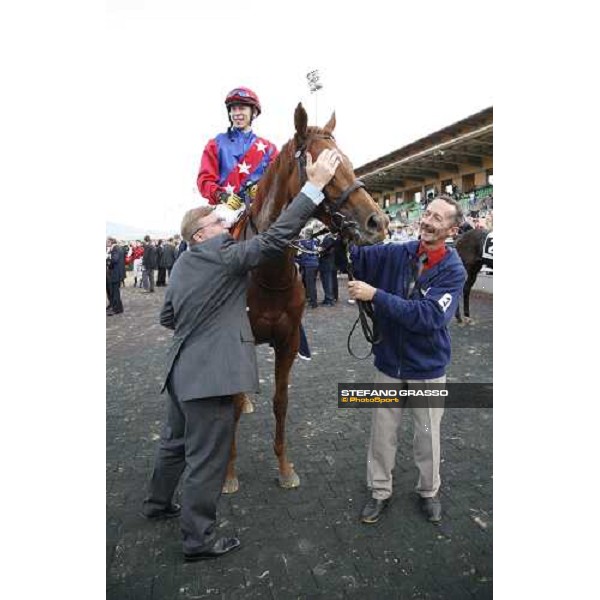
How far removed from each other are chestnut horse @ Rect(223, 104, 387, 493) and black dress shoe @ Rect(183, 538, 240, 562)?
66 cm

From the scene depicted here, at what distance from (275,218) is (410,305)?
3.53 feet

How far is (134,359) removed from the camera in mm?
7355

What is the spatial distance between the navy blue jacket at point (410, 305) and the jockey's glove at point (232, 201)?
1.16 metres

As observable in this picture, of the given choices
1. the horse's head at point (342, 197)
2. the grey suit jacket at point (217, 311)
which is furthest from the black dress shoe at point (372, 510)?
the horse's head at point (342, 197)

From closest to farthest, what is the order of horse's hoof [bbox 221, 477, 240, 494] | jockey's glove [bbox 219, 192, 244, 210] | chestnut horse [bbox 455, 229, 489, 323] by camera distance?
horse's hoof [bbox 221, 477, 240, 494] < jockey's glove [bbox 219, 192, 244, 210] < chestnut horse [bbox 455, 229, 489, 323]

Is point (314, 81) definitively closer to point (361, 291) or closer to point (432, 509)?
point (361, 291)

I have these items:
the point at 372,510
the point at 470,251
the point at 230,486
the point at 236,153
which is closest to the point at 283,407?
the point at 230,486

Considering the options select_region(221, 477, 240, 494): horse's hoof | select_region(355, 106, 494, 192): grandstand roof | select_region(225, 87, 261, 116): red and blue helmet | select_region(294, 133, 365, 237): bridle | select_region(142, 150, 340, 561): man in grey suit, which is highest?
select_region(355, 106, 494, 192): grandstand roof

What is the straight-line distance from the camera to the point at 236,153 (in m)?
4.09

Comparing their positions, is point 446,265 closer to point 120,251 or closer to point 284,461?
point 284,461

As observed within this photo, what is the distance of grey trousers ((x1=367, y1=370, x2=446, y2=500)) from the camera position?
2963 mm

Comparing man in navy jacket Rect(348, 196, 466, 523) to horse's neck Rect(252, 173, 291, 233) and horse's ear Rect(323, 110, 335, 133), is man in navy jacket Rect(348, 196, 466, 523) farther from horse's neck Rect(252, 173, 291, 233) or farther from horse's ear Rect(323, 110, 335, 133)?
horse's ear Rect(323, 110, 335, 133)

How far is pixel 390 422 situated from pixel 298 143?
Result: 6.64 feet

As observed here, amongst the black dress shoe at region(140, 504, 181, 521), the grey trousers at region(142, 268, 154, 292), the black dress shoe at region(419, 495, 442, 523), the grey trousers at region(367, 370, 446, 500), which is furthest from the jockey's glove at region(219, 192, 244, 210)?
the grey trousers at region(142, 268, 154, 292)
